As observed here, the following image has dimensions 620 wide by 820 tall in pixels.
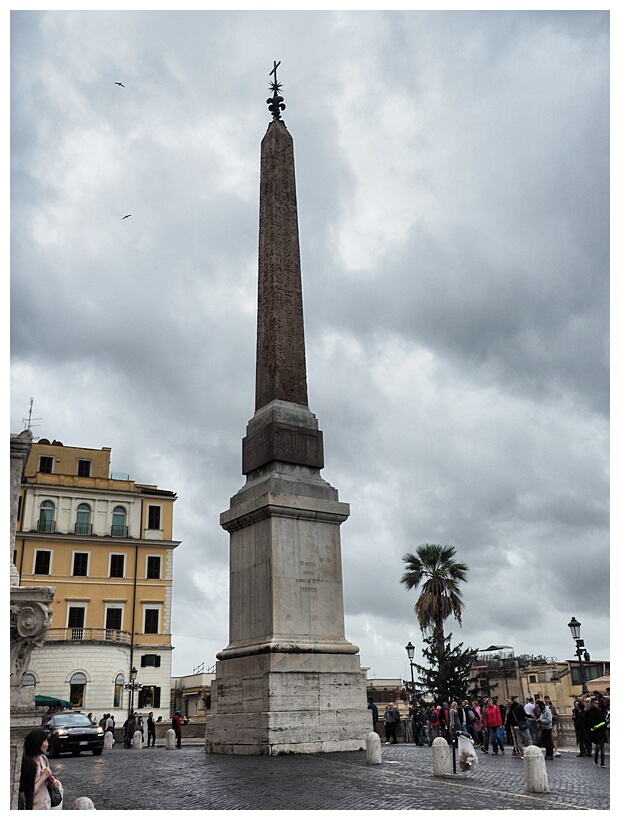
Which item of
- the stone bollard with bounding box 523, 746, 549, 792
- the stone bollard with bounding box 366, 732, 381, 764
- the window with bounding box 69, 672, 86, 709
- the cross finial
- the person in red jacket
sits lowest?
the window with bounding box 69, 672, 86, 709

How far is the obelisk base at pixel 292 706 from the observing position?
13.7m

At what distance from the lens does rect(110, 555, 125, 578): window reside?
48.0 m

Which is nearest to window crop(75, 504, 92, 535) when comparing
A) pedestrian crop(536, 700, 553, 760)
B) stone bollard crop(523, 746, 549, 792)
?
pedestrian crop(536, 700, 553, 760)

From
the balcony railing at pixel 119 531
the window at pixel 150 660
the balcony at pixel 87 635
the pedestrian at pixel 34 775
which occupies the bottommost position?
the window at pixel 150 660

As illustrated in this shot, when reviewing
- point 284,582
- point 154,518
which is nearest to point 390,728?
point 284,582

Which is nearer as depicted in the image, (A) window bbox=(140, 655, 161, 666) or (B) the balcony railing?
(A) window bbox=(140, 655, 161, 666)

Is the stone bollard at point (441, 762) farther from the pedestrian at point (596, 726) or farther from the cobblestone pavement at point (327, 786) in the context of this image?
the pedestrian at point (596, 726)

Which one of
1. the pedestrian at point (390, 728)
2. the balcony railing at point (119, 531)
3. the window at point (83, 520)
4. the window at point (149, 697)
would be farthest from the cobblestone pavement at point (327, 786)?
the balcony railing at point (119, 531)

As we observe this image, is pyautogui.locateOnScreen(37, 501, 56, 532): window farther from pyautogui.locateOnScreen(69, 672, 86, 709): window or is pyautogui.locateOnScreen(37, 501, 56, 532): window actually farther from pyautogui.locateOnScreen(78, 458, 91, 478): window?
pyautogui.locateOnScreen(69, 672, 86, 709): window

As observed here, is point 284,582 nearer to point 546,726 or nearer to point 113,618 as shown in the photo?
point 546,726

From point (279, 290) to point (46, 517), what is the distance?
34.9 metres

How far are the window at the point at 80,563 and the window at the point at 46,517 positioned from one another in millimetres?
2168

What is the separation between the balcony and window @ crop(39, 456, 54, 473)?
34.5 ft

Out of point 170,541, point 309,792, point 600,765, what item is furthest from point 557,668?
point 309,792
